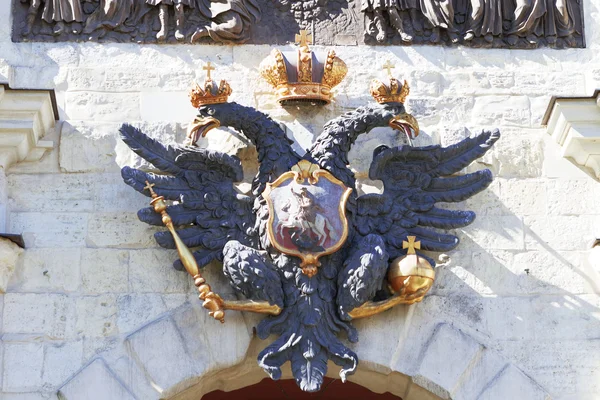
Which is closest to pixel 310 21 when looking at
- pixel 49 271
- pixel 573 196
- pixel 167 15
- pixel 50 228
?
pixel 167 15

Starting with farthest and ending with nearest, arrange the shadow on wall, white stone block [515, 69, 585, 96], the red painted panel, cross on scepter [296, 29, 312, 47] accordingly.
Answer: the red painted panel → white stone block [515, 69, 585, 96] → cross on scepter [296, 29, 312, 47] → the shadow on wall

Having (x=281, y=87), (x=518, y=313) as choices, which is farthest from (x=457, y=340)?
(x=281, y=87)

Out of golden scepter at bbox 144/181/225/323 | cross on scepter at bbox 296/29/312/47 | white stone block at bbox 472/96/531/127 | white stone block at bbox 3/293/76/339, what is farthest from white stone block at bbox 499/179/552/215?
white stone block at bbox 3/293/76/339

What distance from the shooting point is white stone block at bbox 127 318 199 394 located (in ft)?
25.4

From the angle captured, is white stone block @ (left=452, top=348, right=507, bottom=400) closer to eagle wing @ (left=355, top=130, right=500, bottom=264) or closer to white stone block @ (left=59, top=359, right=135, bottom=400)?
eagle wing @ (left=355, top=130, right=500, bottom=264)

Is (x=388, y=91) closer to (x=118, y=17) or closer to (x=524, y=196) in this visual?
(x=524, y=196)

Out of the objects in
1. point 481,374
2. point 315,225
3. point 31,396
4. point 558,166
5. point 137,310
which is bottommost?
point 31,396

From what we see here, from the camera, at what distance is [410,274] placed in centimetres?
771

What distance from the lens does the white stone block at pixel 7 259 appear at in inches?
309

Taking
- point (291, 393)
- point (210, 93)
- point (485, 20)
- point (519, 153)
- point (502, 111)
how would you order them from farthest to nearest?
point (291, 393) < point (485, 20) < point (502, 111) < point (519, 153) < point (210, 93)

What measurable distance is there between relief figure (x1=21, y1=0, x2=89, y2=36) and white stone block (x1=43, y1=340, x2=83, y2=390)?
173cm

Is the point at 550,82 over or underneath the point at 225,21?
underneath

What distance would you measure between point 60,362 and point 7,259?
57 cm

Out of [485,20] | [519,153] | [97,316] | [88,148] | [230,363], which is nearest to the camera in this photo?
[230,363]
